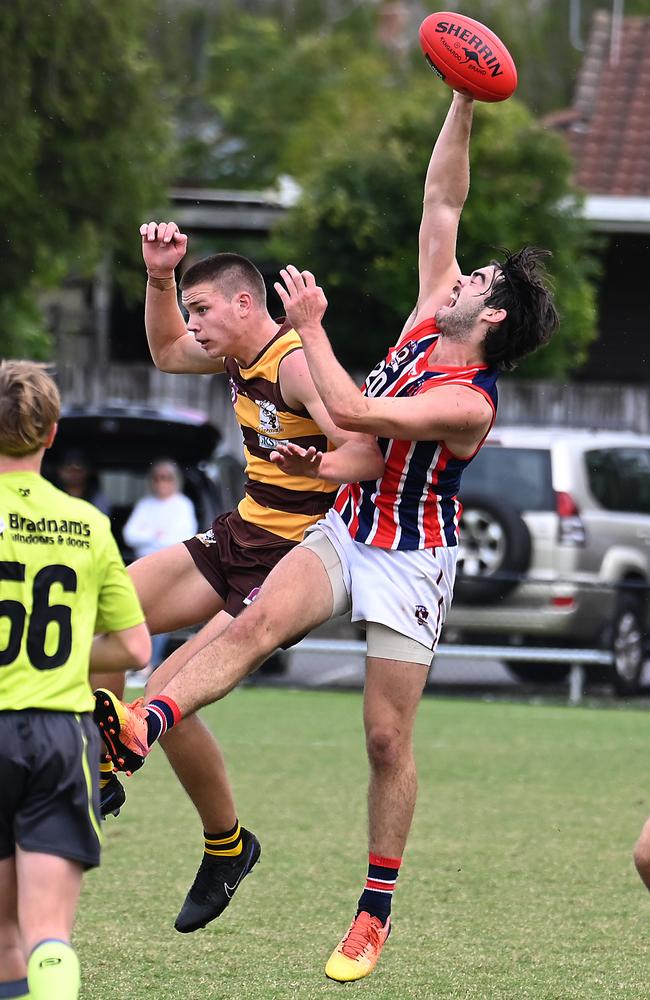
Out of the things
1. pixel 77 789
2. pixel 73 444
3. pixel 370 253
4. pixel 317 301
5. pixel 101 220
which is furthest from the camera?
pixel 370 253

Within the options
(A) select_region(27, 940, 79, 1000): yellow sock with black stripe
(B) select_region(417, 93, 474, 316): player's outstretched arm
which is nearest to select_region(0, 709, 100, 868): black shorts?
(A) select_region(27, 940, 79, 1000): yellow sock with black stripe

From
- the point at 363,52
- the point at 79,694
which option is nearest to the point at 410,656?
the point at 79,694

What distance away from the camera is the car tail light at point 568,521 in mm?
14133

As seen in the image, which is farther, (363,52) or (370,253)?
(363,52)

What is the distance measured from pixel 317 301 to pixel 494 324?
0.72 metres

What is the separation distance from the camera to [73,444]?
583 inches

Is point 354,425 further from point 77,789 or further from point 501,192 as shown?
point 501,192

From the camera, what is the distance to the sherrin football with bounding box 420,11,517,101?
250 inches

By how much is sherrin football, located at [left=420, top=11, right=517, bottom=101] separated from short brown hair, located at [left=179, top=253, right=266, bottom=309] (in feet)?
3.39

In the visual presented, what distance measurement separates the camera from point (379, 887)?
5992 millimetres

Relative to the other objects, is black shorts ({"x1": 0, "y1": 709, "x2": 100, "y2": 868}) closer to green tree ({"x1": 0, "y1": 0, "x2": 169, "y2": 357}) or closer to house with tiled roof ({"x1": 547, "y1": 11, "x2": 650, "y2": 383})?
green tree ({"x1": 0, "y1": 0, "x2": 169, "y2": 357})

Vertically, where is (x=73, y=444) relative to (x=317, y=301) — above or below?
below

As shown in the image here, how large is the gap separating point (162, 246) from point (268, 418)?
2.43 ft

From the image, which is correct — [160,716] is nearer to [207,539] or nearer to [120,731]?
[120,731]
